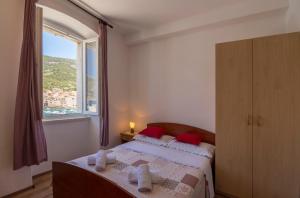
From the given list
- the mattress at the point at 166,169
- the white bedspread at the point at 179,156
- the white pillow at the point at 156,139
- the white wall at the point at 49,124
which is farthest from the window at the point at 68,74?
the mattress at the point at 166,169

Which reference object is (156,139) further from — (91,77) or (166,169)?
(91,77)

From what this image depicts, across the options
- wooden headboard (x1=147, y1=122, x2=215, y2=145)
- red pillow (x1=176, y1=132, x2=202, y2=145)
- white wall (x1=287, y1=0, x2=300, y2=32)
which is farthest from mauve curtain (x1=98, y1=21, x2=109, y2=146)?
white wall (x1=287, y1=0, x2=300, y2=32)

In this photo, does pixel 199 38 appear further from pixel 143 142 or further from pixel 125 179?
pixel 125 179

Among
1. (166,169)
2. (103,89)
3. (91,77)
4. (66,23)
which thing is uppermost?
(66,23)

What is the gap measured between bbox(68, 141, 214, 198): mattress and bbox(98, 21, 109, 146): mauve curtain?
2.12 feet

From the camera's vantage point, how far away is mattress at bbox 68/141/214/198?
1615 mm

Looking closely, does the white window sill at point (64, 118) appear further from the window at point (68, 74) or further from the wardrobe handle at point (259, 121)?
the wardrobe handle at point (259, 121)

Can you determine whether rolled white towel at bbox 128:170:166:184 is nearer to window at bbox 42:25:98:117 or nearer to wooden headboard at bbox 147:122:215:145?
wooden headboard at bbox 147:122:215:145

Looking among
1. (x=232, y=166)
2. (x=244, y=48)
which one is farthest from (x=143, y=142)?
(x=244, y=48)

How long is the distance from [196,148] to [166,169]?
80 cm

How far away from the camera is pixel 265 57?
2.11 metres

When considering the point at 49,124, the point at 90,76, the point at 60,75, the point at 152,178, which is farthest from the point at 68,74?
the point at 152,178

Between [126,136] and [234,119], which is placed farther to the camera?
[126,136]

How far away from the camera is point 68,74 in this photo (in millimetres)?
3422
